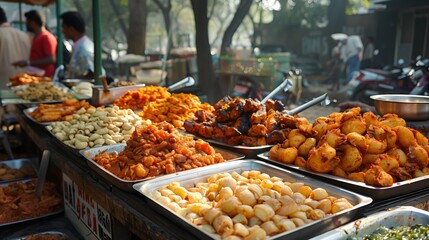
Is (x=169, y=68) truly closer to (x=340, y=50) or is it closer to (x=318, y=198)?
(x=340, y=50)

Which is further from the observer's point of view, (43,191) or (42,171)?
(43,191)

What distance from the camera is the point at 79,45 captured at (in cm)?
526

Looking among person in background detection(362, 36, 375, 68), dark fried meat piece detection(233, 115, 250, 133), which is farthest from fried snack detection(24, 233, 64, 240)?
person in background detection(362, 36, 375, 68)

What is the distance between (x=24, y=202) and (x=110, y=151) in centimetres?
109

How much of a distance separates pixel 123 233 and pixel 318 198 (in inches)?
A: 38.8

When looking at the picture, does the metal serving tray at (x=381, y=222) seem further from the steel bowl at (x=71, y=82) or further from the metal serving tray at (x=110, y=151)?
the steel bowl at (x=71, y=82)

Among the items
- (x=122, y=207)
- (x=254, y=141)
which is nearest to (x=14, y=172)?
(x=122, y=207)

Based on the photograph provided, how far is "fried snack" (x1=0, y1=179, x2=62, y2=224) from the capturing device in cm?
282

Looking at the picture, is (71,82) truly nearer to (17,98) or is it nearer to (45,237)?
(17,98)

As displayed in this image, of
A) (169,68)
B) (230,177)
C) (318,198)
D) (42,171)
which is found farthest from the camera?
(169,68)

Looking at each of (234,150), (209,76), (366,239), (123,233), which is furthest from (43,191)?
(209,76)

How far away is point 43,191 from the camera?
314cm

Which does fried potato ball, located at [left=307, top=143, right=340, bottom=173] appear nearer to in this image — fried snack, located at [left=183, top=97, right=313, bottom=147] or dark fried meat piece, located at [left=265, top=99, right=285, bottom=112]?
fried snack, located at [left=183, top=97, right=313, bottom=147]

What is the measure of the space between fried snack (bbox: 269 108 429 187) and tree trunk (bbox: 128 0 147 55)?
10262mm
